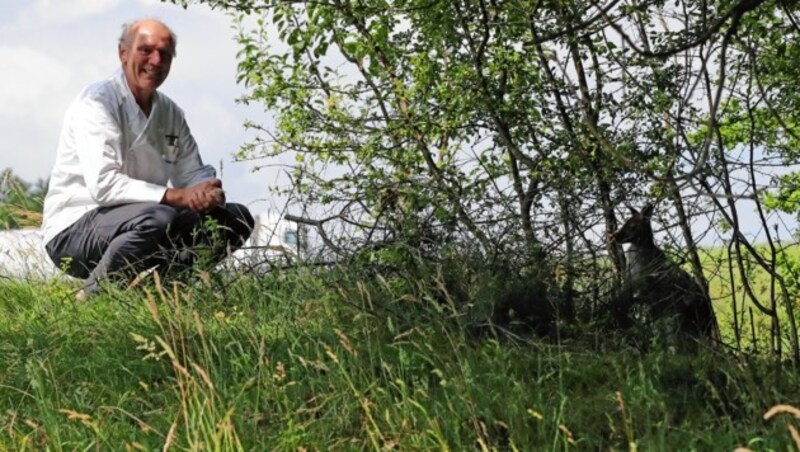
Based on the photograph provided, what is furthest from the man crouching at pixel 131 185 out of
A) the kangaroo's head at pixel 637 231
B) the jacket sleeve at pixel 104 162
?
the kangaroo's head at pixel 637 231

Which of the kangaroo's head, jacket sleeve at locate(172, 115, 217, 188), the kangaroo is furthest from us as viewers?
jacket sleeve at locate(172, 115, 217, 188)

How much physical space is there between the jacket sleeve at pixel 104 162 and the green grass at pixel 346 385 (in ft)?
3.32

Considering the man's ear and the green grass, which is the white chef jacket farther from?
the green grass

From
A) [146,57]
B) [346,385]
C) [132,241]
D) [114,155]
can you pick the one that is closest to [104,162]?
[114,155]

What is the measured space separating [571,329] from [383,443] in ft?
6.62

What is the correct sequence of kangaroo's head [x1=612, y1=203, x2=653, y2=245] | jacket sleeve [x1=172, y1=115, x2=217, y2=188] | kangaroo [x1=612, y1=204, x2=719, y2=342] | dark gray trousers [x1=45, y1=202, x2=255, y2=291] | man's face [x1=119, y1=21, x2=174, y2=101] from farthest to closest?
jacket sleeve [x1=172, y1=115, x2=217, y2=188]
man's face [x1=119, y1=21, x2=174, y2=101]
dark gray trousers [x1=45, y1=202, x2=255, y2=291]
kangaroo's head [x1=612, y1=203, x2=653, y2=245]
kangaroo [x1=612, y1=204, x2=719, y2=342]

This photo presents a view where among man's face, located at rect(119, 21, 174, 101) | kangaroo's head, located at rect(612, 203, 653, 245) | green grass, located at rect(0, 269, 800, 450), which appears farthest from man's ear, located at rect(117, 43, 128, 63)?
kangaroo's head, located at rect(612, 203, 653, 245)

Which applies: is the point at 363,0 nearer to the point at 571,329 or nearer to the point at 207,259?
the point at 207,259

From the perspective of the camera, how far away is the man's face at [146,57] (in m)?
7.30

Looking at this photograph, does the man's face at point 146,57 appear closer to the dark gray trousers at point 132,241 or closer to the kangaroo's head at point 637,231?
the dark gray trousers at point 132,241

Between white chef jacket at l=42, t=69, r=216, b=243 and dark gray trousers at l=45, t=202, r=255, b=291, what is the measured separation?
0.08m

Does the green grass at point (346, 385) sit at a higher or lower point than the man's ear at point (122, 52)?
lower

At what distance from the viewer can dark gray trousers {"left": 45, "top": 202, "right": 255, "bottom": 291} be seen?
22.1 ft

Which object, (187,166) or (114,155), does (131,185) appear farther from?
(187,166)
